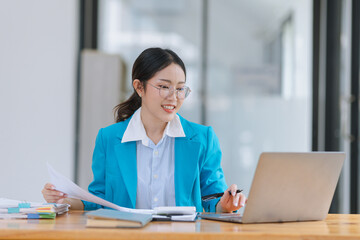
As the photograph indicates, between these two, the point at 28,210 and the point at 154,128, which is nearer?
the point at 28,210

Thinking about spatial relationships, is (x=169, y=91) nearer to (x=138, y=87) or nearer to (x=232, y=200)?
(x=138, y=87)

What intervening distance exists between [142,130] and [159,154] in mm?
124

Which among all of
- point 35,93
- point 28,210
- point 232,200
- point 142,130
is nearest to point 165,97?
point 142,130

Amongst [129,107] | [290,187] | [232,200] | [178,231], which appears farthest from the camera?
[129,107]

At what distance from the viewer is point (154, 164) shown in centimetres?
200

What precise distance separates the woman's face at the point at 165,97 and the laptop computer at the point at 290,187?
0.60 meters

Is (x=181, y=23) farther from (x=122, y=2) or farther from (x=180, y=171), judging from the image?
(x=180, y=171)

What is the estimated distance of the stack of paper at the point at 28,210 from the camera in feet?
4.88

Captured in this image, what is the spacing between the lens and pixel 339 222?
1529 millimetres

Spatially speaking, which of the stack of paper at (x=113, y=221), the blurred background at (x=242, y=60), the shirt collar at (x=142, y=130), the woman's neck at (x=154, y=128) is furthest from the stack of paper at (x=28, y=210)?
the blurred background at (x=242, y=60)

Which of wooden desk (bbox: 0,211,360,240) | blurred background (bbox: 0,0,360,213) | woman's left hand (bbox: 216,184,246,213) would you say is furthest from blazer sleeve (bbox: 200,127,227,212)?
blurred background (bbox: 0,0,360,213)

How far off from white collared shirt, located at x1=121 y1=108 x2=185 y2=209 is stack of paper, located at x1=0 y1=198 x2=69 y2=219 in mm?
394

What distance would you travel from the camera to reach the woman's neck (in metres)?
2.08

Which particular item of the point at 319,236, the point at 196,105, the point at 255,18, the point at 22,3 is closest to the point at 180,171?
the point at 319,236
